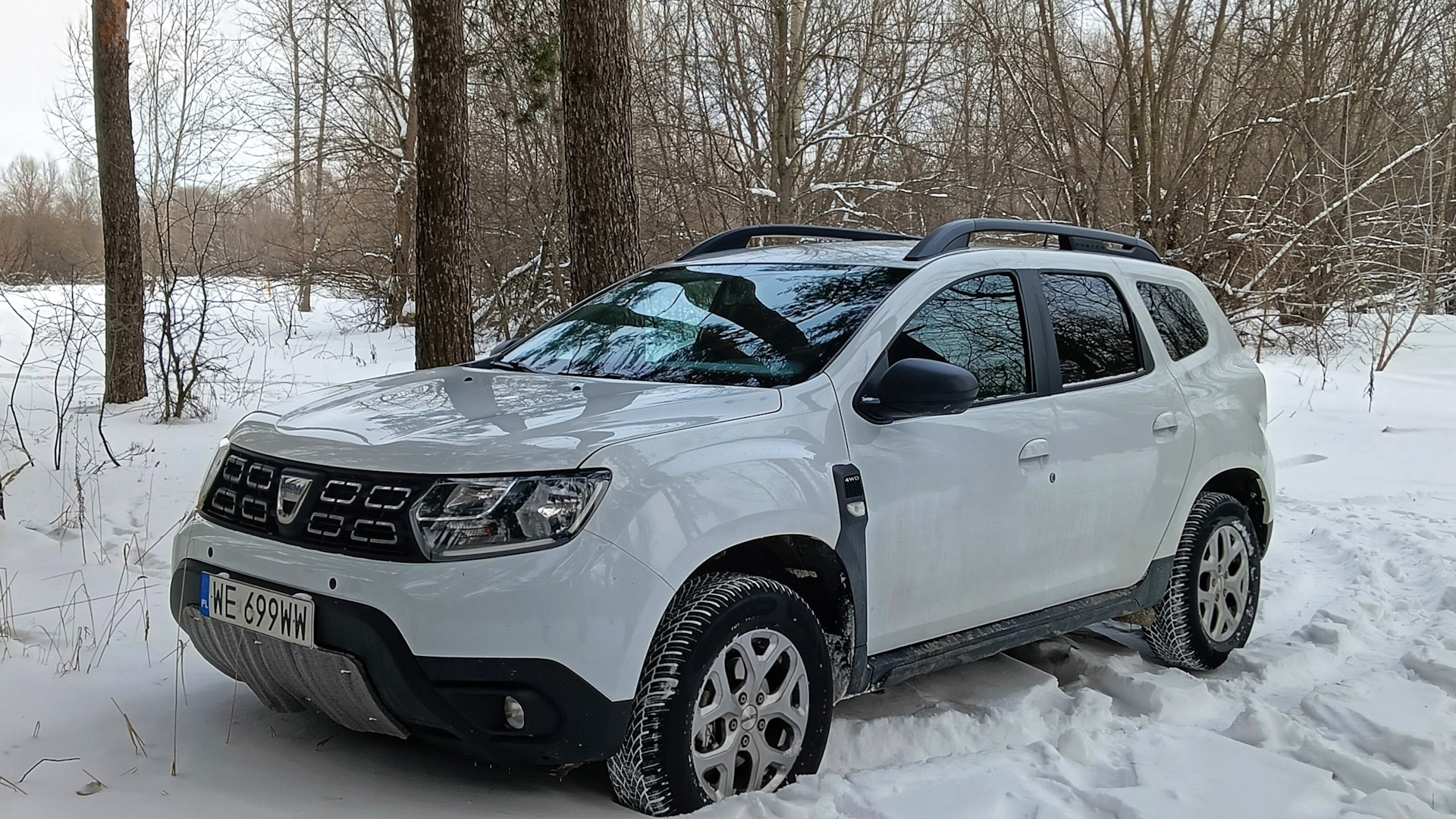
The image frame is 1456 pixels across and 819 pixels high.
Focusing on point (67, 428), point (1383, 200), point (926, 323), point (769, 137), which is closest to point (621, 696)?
point (926, 323)

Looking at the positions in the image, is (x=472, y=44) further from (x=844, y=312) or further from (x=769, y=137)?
(x=844, y=312)

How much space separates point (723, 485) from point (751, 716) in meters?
0.66

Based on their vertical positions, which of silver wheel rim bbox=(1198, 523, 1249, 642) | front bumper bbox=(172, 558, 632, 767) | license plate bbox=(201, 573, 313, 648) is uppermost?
license plate bbox=(201, 573, 313, 648)

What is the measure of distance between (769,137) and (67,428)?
35.6 feet

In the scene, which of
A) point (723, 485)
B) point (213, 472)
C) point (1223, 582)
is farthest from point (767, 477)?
point (1223, 582)

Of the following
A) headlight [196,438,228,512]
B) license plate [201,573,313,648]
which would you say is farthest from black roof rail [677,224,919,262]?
license plate [201,573,313,648]

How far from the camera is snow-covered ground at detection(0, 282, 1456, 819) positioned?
124 inches

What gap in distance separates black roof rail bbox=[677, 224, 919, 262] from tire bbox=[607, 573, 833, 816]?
6.79 feet

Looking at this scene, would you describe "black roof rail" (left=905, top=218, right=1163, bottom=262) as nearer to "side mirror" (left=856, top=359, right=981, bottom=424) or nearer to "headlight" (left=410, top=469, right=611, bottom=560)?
"side mirror" (left=856, top=359, right=981, bottom=424)

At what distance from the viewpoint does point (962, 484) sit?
371 centimetres

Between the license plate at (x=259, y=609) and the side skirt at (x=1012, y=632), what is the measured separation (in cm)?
168

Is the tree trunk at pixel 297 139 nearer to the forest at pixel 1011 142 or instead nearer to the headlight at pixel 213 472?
the forest at pixel 1011 142

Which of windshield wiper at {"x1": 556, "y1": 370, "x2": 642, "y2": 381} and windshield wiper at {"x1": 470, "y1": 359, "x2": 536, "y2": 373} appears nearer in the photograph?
windshield wiper at {"x1": 556, "y1": 370, "x2": 642, "y2": 381}

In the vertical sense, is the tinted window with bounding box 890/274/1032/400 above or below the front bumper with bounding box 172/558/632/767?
above
